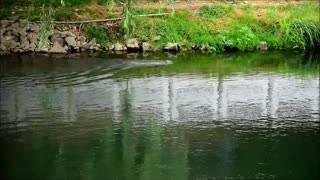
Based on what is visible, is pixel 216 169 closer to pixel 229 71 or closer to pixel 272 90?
pixel 272 90

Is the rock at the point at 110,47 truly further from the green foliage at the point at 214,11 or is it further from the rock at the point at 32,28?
the green foliage at the point at 214,11

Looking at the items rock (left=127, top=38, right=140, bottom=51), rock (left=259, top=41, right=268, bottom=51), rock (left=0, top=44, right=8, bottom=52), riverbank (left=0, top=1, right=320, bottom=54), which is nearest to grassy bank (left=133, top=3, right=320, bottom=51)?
riverbank (left=0, top=1, right=320, bottom=54)

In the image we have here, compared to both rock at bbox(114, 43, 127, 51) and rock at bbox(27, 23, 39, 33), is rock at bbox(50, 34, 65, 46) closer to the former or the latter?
rock at bbox(27, 23, 39, 33)

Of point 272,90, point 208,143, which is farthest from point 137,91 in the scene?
point 208,143

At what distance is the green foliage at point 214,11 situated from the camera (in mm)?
21219

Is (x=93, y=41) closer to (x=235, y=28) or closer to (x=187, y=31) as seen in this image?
(x=187, y=31)

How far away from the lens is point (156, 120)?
1144cm

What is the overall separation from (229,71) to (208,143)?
6573 mm

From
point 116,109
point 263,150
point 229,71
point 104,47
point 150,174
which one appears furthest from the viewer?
point 104,47

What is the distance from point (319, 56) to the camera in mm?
19344

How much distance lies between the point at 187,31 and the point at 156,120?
29.8ft

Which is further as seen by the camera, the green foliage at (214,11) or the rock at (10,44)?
the green foliage at (214,11)

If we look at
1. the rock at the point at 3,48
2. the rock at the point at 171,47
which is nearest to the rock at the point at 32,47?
the rock at the point at 3,48

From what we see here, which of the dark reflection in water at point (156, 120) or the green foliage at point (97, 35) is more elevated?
the green foliage at point (97, 35)
